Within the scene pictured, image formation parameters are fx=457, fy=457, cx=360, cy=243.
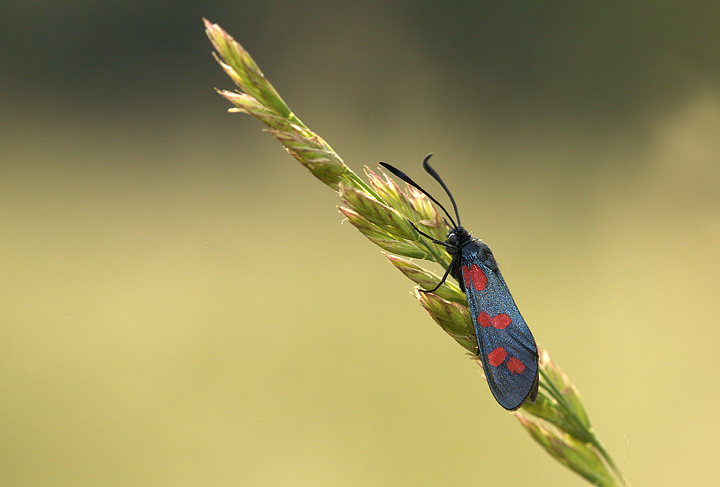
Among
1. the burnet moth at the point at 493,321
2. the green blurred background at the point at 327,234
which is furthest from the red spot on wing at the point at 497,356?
the green blurred background at the point at 327,234

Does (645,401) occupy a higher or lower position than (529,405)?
higher

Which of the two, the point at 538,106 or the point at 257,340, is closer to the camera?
the point at 257,340

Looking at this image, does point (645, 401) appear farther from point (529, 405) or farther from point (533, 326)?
point (529, 405)

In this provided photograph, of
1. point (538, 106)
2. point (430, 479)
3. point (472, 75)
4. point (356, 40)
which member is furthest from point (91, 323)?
point (538, 106)

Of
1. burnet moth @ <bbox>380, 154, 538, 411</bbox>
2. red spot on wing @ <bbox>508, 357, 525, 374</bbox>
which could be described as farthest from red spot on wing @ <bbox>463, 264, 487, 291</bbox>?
red spot on wing @ <bbox>508, 357, 525, 374</bbox>

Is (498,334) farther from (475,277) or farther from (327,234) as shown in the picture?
(327,234)

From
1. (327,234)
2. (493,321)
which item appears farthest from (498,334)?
(327,234)

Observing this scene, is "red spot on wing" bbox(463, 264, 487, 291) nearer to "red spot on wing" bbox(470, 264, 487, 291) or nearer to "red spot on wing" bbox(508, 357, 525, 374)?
"red spot on wing" bbox(470, 264, 487, 291)
